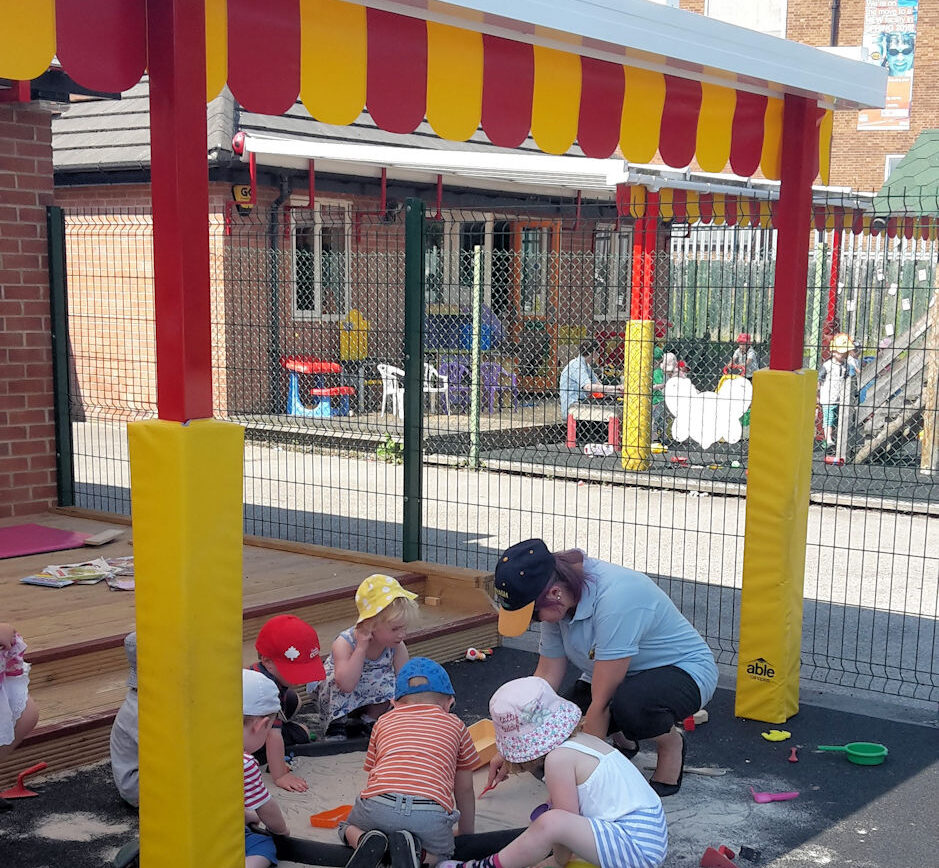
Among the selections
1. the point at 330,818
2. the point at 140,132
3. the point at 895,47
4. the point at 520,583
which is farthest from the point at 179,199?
the point at 895,47

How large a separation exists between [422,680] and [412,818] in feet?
1.63

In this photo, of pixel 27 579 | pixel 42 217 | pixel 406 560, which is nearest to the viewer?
pixel 27 579

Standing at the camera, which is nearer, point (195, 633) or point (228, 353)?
point (195, 633)

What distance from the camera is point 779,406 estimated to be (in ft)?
17.4

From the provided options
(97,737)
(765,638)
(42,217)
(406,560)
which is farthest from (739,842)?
(42,217)

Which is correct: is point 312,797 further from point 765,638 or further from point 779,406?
point 779,406

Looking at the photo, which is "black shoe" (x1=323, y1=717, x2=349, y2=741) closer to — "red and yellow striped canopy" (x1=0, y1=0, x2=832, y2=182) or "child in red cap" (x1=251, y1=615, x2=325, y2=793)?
"child in red cap" (x1=251, y1=615, x2=325, y2=793)

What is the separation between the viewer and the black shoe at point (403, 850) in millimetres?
3602

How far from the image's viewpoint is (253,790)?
3826 millimetres

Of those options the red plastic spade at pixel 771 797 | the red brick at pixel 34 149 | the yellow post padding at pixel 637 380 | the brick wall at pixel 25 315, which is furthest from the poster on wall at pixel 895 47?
the red plastic spade at pixel 771 797

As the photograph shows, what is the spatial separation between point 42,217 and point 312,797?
5.24 metres

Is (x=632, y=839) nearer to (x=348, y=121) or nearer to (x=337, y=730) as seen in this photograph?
(x=337, y=730)

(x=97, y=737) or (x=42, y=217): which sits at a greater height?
(x=42, y=217)

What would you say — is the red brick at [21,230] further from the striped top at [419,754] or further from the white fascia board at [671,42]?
the striped top at [419,754]
